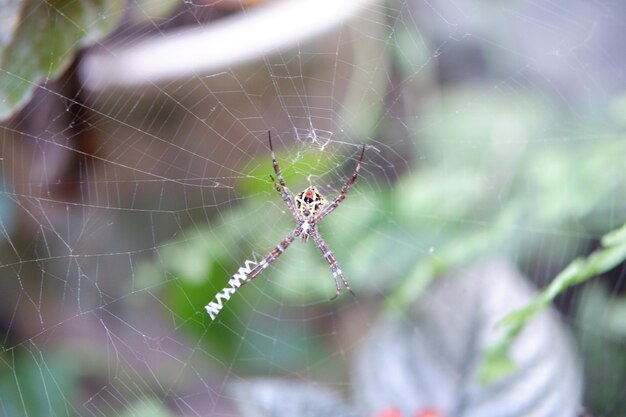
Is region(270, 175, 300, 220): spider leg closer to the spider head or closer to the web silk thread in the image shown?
the spider head

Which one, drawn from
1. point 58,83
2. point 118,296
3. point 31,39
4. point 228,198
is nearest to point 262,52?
point 228,198

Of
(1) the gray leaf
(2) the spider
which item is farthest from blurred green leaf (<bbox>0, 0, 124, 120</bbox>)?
(2) the spider

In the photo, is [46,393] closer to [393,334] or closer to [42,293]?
[42,293]

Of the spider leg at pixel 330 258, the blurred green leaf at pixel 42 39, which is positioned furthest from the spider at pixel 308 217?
the blurred green leaf at pixel 42 39

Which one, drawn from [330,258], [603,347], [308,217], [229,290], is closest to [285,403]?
[229,290]

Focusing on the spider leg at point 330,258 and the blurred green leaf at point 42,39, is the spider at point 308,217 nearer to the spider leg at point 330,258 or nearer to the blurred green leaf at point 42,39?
the spider leg at point 330,258
